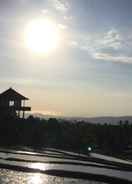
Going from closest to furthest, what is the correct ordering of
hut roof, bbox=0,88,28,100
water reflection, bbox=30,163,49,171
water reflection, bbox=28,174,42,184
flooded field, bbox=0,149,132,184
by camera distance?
water reflection, bbox=28,174,42,184 → flooded field, bbox=0,149,132,184 → water reflection, bbox=30,163,49,171 → hut roof, bbox=0,88,28,100

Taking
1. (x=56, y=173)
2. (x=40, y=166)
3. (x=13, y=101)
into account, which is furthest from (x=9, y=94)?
(x=56, y=173)

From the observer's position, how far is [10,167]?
20.9 meters

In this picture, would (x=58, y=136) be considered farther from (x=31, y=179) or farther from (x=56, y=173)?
(x=31, y=179)

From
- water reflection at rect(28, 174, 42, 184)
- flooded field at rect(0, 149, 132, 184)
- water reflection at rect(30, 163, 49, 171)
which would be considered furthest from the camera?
water reflection at rect(30, 163, 49, 171)

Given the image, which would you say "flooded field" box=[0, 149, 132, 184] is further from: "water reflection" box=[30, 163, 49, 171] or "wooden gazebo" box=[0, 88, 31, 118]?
"wooden gazebo" box=[0, 88, 31, 118]

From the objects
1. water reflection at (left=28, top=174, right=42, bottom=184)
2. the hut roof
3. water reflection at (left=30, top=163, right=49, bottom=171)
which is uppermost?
the hut roof

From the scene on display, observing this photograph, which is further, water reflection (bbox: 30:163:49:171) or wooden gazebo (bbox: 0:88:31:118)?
wooden gazebo (bbox: 0:88:31:118)

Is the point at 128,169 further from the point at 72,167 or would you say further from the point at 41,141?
the point at 41,141

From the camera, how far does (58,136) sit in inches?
1714

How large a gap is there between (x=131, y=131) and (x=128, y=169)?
26350mm

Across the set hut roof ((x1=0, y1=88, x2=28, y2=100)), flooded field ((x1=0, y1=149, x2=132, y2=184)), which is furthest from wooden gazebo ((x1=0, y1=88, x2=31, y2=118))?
flooded field ((x1=0, y1=149, x2=132, y2=184))

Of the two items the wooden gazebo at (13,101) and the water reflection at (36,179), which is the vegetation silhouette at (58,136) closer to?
the wooden gazebo at (13,101)

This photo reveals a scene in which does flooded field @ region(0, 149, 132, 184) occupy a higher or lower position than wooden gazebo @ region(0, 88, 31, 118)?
lower

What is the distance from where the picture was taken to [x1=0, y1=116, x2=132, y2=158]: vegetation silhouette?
39.6 m
